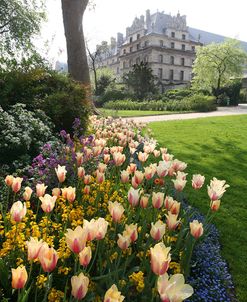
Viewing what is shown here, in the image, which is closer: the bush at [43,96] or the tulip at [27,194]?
the tulip at [27,194]

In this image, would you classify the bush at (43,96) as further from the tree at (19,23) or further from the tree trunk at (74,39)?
the tree at (19,23)

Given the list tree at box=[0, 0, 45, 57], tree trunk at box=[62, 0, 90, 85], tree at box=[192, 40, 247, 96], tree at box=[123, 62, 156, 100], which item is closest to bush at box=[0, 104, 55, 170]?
tree trunk at box=[62, 0, 90, 85]

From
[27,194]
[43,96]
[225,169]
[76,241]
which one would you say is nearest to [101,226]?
[76,241]

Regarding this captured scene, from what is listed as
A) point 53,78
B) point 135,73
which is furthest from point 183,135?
point 135,73

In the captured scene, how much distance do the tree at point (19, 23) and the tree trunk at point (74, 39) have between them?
9.24 metres

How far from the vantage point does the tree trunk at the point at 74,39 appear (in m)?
13.3

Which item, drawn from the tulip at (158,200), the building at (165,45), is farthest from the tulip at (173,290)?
the building at (165,45)

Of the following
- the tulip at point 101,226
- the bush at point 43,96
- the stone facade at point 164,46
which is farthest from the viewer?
the stone facade at point 164,46

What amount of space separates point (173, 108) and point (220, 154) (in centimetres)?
2455

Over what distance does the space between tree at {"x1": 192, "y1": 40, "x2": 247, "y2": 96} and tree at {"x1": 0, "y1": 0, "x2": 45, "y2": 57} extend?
34.0 m

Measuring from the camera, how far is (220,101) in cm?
4309

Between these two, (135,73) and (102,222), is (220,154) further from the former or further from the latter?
(135,73)

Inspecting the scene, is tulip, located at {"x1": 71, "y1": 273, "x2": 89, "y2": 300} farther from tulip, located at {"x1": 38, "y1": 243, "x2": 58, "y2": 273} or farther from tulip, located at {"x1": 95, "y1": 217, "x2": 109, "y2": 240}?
tulip, located at {"x1": 95, "y1": 217, "x2": 109, "y2": 240}

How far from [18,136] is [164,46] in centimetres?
7808
